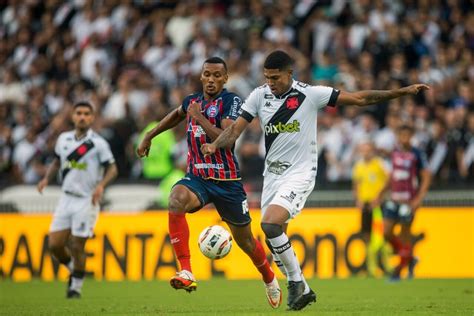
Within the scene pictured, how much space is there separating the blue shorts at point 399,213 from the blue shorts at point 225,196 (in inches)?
260

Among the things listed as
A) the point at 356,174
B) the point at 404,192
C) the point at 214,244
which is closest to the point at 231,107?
the point at 214,244

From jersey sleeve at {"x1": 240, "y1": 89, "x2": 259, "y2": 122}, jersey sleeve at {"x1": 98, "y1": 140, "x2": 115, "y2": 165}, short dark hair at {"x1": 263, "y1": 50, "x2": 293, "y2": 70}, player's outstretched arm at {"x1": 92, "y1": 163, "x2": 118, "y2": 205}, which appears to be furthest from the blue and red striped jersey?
jersey sleeve at {"x1": 98, "y1": 140, "x2": 115, "y2": 165}

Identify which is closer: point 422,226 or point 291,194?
point 291,194

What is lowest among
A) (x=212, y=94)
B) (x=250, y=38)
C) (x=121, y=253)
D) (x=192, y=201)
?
(x=121, y=253)

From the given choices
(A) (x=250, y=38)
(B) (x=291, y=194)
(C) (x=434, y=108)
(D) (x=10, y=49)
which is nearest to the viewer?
(B) (x=291, y=194)

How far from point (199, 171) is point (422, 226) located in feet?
28.2

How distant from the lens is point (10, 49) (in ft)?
87.4

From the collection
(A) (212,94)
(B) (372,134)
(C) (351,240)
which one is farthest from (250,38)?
(A) (212,94)

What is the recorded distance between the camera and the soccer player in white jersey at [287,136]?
10.6 meters

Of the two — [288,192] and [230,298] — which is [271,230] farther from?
[230,298]

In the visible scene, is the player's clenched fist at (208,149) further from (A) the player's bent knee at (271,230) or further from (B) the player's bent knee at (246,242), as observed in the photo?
(B) the player's bent knee at (246,242)

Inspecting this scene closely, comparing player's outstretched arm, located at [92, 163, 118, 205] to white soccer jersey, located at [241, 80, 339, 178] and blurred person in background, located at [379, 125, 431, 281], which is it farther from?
blurred person in background, located at [379, 125, 431, 281]

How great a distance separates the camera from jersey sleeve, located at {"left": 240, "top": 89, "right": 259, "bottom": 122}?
10.8 meters

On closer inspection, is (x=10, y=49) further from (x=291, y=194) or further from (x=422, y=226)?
(x=291, y=194)
